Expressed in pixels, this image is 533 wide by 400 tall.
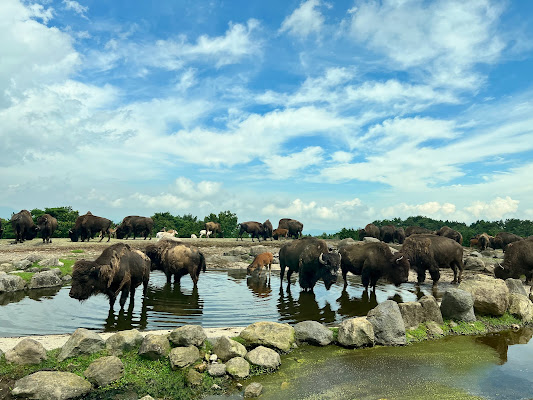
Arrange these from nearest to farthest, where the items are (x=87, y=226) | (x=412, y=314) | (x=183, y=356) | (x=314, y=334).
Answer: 1. (x=183, y=356)
2. (x=314, y=334)
3. (x=412, y=314)
4. (x=87, y=226)

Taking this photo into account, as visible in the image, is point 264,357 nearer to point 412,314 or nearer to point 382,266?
point 412,314

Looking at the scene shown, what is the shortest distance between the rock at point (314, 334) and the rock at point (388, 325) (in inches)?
53.6

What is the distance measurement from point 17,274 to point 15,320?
6.64 meters

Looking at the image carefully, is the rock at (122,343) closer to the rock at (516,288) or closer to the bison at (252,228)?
the rock at (516,288)

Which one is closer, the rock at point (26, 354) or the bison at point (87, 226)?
the rock at point (26, 354)

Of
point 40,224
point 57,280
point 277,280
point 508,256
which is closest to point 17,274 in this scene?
point 57,280

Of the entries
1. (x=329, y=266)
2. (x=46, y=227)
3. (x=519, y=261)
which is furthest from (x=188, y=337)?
(x=46, y=227)

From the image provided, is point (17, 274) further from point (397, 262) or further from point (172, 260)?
point (397, 262)

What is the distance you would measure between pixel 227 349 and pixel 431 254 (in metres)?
14.5

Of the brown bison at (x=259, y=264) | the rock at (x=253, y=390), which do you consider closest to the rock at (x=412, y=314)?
the rock at (x=253, y=390)

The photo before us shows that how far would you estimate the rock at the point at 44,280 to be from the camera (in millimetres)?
16562

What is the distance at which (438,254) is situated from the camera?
19.4 metres

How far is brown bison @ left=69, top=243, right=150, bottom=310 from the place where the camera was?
38.0 ft

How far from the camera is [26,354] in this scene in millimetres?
7520
